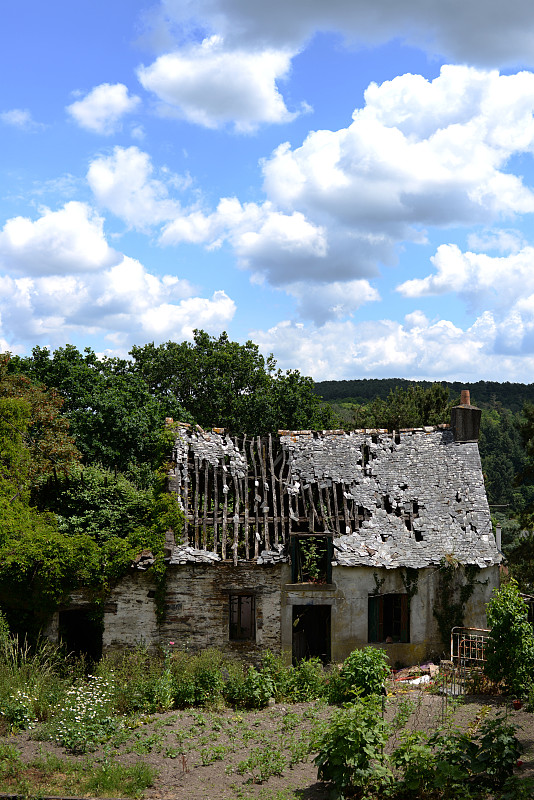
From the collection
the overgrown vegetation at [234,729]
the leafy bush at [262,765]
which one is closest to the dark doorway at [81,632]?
the overgrown vegetation at [234,729]

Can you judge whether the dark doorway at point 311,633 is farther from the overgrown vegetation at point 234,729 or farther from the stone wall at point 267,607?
the overgrown vegetation at point 234,729

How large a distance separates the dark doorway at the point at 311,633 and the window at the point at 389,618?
4.34 ft

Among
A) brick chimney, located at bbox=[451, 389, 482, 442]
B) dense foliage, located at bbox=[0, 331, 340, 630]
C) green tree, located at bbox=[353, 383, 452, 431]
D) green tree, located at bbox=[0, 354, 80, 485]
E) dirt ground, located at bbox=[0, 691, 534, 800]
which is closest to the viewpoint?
dirt ground, located at bbox=[0, 691, 534, 800]

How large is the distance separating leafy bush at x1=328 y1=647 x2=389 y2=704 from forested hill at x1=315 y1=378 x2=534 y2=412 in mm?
82078

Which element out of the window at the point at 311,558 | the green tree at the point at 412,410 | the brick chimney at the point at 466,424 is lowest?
the window at the point at 311,558

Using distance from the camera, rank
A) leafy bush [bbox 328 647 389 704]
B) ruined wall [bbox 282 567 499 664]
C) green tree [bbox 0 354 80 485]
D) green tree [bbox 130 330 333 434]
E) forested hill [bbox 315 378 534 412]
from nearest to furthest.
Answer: leafy bush [bbox 328 647 389 704] → ruined wall [bbox 282 567 499 664] → green tree [bbox 0 354 80 485] → green tree [bbox 130 330 333 434] → forested hill [bbox 315 378 534 412]

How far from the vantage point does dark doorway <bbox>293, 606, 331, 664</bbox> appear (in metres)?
20.1

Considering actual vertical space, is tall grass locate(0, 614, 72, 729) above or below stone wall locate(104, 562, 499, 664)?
below

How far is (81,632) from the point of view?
814 inches

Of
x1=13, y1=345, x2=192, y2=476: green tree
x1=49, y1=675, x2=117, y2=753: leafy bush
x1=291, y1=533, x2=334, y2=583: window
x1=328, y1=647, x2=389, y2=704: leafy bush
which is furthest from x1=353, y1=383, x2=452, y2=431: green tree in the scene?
x1=49, y1=675, x2=117, y2=753: leafy bush

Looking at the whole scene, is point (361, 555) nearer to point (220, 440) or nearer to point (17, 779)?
point (220, 440)

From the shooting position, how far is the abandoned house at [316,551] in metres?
19.1

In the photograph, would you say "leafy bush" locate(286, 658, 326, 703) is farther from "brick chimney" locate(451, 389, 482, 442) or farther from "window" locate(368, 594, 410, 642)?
"brick chimney" locate(451, 389, 482, 442)

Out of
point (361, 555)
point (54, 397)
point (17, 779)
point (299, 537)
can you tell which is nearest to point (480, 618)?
point (361, 555)
